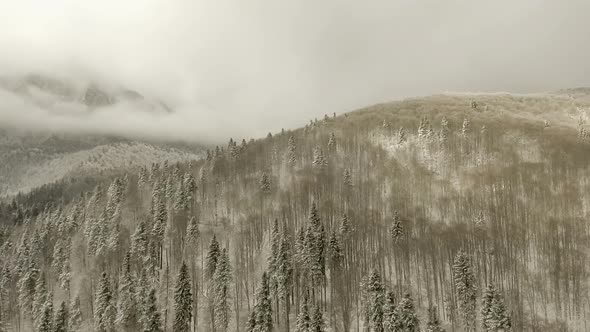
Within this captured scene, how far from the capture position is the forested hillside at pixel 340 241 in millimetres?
108000

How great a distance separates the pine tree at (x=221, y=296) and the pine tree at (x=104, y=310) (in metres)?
25.3

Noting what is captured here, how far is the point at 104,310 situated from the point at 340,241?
6218cm

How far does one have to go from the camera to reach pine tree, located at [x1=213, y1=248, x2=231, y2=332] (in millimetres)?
106000

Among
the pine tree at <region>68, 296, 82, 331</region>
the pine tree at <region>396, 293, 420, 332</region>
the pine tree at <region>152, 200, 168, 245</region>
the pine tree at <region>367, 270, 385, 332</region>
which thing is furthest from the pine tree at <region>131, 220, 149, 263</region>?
the pine tree at <region>396, 293, 420, 332</region>

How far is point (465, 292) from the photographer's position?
101438mm

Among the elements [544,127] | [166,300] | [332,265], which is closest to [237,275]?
[166,300]

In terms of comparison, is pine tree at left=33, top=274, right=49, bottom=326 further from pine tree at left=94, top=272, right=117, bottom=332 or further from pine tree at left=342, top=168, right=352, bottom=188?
pine tree at left=342, top=168, right=352, bottom=188

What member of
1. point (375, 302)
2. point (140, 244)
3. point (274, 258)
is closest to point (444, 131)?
point (274, 258)

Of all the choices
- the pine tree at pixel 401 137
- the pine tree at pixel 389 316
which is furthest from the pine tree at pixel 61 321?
the pine tree at pixel 401 137

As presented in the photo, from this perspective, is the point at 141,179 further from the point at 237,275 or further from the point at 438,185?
the point at 438,185

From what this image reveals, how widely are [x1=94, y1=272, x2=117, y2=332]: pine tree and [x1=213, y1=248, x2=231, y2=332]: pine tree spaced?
2528 centimetres

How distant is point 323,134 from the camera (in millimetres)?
191625

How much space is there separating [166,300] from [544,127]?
15147 cm

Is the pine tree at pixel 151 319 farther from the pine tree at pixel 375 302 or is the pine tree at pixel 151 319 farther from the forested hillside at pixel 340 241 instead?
the pine tree at pixel 375 302
